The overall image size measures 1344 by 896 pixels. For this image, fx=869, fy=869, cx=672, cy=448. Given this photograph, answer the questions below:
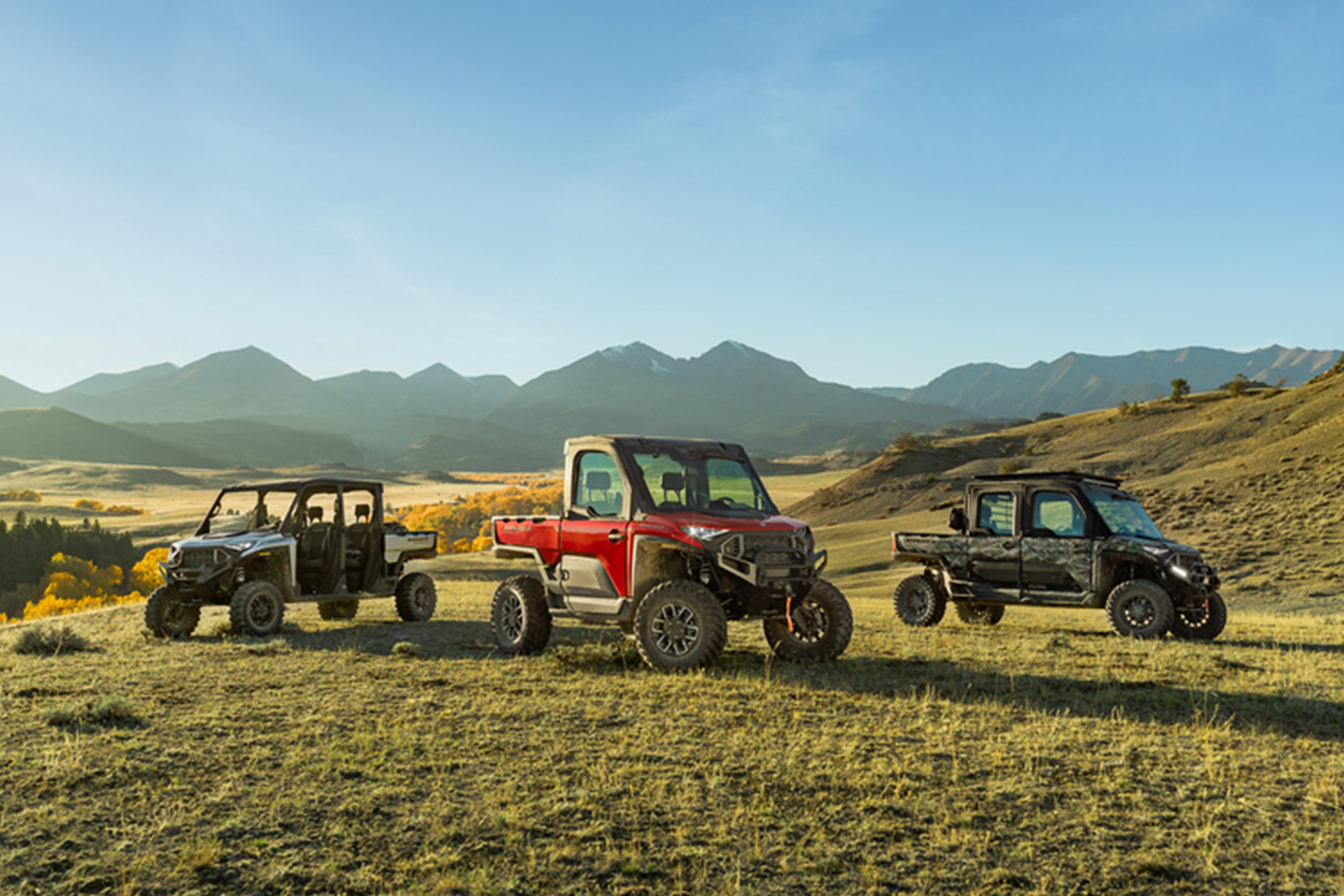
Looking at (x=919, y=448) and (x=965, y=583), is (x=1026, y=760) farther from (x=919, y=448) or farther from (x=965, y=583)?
(x=919, y=448)

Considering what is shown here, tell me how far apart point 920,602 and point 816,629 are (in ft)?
19.2

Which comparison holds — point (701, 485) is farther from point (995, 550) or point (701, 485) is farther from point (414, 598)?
point (414, 598)

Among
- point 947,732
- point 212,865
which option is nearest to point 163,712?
point 212,865

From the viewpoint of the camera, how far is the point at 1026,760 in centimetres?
651

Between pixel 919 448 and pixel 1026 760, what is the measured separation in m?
90.8

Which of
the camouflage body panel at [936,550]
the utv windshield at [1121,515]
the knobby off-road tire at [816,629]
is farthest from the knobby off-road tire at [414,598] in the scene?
the utv windshield at [1121,515]

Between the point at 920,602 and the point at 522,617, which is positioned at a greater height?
the point at 522,617

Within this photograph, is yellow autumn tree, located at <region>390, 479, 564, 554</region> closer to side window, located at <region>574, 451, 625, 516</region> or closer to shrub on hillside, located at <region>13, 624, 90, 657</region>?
shrub on hillside, located at <region>13, 624, 90, 657</region>

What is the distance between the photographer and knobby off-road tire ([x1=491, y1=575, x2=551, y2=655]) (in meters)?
11.3

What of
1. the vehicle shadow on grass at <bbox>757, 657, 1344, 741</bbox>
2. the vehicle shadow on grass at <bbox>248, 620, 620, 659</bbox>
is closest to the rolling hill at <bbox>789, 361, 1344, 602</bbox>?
the vehicle shadow on grass at <bbox>757, 657, 1344, 741</bbox>

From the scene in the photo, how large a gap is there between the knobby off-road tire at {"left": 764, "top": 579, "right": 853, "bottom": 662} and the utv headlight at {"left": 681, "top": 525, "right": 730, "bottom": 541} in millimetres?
1414

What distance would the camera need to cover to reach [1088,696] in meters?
9.09

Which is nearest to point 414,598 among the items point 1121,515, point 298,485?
point 298,485

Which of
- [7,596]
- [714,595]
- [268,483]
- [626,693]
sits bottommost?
[7,596]
